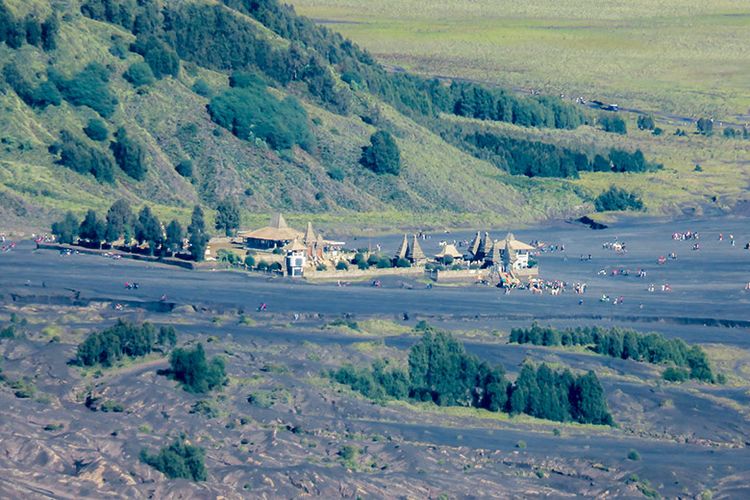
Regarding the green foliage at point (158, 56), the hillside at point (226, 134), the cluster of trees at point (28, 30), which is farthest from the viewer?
the green foliage at point (158, 56)

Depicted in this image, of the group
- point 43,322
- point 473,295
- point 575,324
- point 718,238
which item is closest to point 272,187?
point 718,238

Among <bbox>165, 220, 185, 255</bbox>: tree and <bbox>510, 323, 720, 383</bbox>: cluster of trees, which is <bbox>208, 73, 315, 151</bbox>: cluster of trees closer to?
<bbox>165, 220, 185, 255</bbox>: tree

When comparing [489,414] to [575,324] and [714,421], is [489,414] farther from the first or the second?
[575,324]

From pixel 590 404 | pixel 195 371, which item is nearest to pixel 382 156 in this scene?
pixel 590 404

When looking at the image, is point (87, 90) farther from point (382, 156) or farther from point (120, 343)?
point (120, 343)

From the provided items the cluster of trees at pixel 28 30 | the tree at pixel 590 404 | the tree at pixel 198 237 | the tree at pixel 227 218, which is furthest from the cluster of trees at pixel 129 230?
the tree at pixel 590 404

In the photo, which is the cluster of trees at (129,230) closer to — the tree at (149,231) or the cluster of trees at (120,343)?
the tree at (149,231)

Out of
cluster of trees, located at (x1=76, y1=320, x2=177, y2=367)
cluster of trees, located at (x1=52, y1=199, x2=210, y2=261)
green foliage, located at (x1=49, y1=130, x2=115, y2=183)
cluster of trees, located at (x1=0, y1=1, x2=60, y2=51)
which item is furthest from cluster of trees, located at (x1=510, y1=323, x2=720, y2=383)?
cluster of trees, located at (x1=0, y1=1, x2=60, y2=51)
